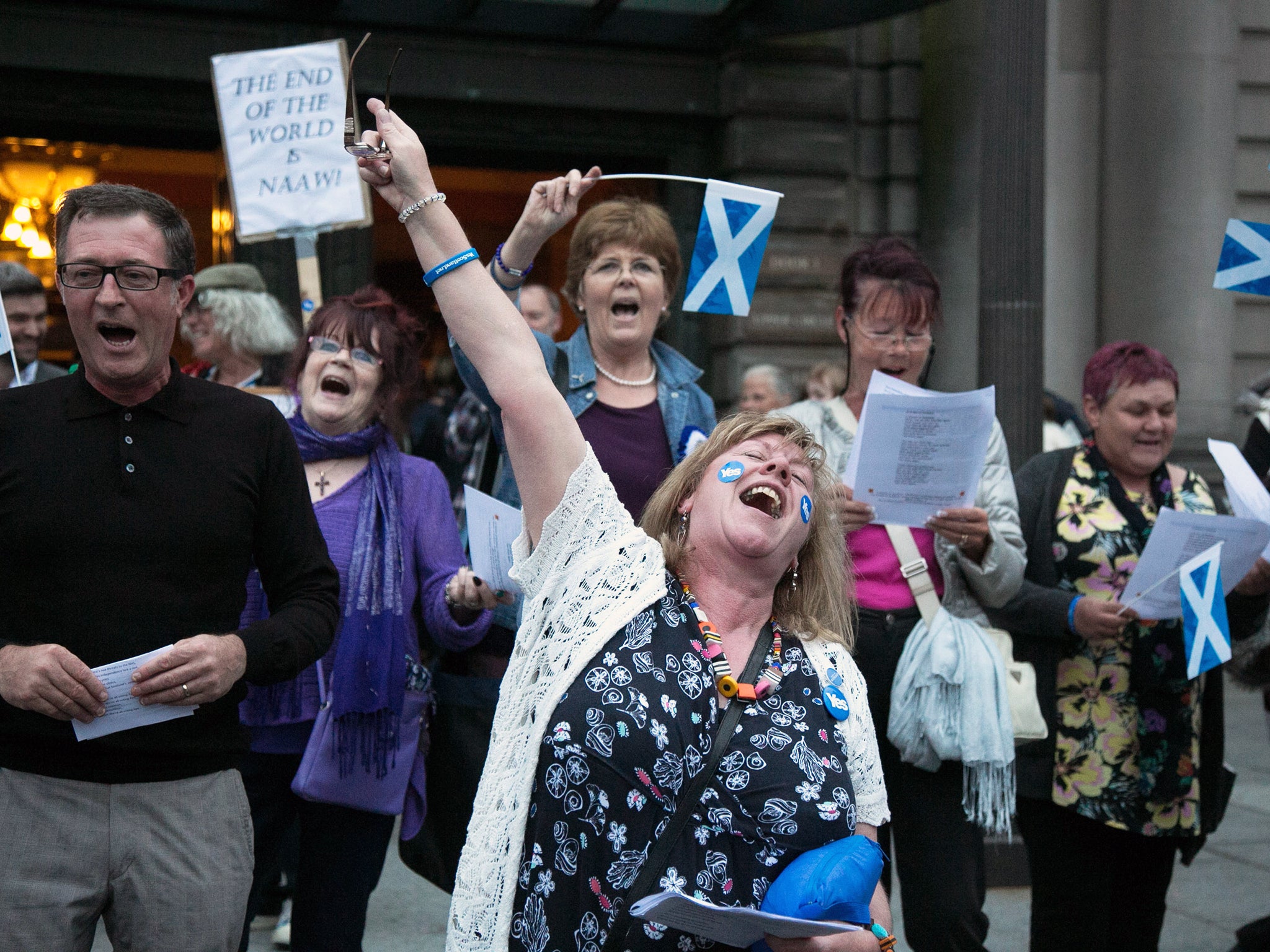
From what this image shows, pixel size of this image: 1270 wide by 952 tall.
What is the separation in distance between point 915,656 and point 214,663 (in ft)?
5.97

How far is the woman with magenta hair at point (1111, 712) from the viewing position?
12.6ft

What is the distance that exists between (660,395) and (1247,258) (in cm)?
196

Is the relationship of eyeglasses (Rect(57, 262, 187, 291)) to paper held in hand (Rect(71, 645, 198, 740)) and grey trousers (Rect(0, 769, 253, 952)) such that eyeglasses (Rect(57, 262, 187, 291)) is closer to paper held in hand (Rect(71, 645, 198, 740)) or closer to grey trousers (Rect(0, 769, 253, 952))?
paper held in hand (Rect(71, 645, 198, 740))

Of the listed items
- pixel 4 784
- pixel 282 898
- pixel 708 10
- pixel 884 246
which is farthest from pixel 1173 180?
pixel 4 784

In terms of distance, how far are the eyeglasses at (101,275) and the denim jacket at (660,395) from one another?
3.68 feet

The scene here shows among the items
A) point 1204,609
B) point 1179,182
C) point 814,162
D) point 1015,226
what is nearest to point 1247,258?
point 1015,226

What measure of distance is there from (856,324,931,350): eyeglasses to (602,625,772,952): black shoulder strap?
1.60m

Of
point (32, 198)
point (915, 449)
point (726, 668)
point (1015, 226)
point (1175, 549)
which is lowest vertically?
point (726, 668)

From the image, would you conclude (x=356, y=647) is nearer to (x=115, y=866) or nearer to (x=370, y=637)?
(x=370, y=637)

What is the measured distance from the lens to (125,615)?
2.44 metres

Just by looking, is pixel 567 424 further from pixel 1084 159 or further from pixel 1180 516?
pixel 1084 159

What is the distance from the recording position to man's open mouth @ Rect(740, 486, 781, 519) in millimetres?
2533

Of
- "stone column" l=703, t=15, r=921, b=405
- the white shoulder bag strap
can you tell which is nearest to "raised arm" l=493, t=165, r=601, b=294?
the white shoulder bag strap

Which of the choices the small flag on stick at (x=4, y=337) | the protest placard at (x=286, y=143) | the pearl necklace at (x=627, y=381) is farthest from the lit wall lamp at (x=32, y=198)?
the pearl necklace at (x=627, y=381)
